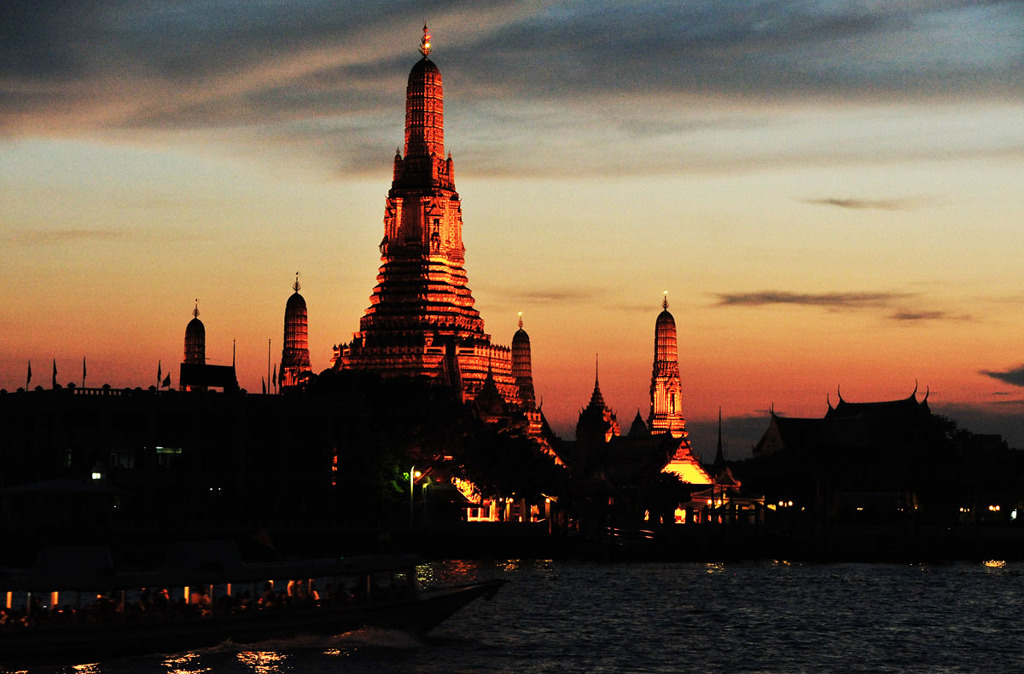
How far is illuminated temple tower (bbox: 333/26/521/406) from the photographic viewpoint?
166m

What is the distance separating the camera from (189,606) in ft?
192

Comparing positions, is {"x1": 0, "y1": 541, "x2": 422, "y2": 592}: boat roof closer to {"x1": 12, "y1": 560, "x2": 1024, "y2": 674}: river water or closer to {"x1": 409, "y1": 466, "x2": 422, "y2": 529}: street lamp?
{"x1": 12, "y1": 560, "x2": 1024, "y2": 674}: river water

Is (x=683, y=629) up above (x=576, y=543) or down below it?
below

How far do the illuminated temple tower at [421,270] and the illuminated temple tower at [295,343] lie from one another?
5.64 meters

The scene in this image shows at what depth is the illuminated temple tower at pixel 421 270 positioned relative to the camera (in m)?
166

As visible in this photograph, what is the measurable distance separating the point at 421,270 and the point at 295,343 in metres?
15.2

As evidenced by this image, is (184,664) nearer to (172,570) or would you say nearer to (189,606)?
(189,606)

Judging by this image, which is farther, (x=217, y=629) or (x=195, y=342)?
(x=195, y=342)

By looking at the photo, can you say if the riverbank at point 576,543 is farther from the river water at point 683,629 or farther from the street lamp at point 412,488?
the river water at point 683,629

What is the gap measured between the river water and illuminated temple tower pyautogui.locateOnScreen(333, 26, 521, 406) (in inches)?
2434

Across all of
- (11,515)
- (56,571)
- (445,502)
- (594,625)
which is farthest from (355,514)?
(56,571)

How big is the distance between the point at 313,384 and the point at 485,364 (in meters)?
36.3

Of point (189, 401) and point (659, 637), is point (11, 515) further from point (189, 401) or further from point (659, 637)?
point (659, 637)

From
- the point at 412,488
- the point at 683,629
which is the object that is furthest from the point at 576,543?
the point at 683,629
